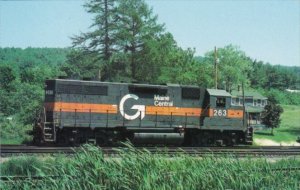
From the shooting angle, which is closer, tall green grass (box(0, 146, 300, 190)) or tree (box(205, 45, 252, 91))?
tall green grass (box(0, 146, 300, 190))

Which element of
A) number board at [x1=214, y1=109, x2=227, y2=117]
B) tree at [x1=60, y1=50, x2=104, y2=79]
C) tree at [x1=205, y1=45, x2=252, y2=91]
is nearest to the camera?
number board at [x1=214, y1=109, x2=227, y2=117]

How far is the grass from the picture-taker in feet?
210

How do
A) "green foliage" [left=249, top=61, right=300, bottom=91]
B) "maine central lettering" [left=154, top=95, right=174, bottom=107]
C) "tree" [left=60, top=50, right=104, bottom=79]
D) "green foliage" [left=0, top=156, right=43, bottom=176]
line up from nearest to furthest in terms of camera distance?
"green foliage" [left=0, top=156, right=43, bottom=176]
"maine central lettering" [left=154, top=95, right=174, bottom=107]
"tree" [left=60, top=50, right=104, bottom=79]
"green foliage" [left=249, top=61, right=300, bottom=91]

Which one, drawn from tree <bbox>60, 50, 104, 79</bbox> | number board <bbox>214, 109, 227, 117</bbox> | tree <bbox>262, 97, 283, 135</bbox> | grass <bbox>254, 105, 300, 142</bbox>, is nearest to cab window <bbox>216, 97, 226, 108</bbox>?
number board <bbox>214, 109, 227, 117</bbox>

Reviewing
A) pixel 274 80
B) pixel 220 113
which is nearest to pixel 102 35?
pixel 220 113

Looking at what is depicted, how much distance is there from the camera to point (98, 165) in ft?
38.1

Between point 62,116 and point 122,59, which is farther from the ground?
point 122,59

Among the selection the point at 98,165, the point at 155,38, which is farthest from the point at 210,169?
the point at 155,38

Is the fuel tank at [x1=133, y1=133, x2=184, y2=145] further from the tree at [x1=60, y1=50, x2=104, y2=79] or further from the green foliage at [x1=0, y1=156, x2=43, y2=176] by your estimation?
the tree at [x1=60, y1=50, x2=104, y2=79]

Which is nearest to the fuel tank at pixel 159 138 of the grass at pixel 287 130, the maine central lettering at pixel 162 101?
the maine central lettering at pixel 162 101

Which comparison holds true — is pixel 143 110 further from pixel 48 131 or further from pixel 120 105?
pixel 48 131

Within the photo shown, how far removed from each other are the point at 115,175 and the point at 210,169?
2.43 meters

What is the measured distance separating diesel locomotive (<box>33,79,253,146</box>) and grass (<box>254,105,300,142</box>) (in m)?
35.9

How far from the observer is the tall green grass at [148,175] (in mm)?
10938
